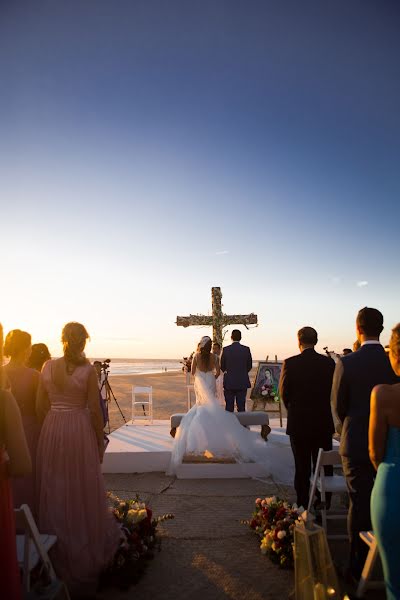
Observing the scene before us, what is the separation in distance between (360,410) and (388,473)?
1203mm

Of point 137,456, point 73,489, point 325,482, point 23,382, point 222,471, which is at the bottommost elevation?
point 222,471

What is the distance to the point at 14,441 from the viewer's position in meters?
2.27

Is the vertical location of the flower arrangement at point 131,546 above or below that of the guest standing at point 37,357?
below

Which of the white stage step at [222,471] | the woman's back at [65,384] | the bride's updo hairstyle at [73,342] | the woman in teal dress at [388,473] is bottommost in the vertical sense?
the white stage step at [222,471]

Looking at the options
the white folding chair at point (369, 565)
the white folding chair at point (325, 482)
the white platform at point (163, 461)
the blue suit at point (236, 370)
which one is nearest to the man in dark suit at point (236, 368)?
the blue suit at point (236, 370)

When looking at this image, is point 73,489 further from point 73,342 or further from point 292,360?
point 292,360

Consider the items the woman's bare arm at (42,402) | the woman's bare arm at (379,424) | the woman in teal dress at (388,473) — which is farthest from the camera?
the woman's bare arm at (42,402)

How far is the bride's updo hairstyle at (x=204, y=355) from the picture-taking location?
7.41 metres

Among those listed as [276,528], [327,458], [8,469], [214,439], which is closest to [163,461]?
[214,439]

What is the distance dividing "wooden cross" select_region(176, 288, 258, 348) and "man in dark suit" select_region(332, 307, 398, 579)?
9430 millimetres

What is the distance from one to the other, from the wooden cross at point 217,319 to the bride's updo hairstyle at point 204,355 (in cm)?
537

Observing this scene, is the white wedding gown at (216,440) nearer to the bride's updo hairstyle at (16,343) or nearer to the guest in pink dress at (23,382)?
the guest in pink dress at (23,382)

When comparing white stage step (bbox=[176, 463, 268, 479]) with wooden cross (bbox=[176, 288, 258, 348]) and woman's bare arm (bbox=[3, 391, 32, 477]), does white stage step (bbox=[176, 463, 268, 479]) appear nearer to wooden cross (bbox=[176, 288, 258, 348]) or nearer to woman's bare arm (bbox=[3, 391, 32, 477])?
woman's bare arm (bbox=[3, 391, 32, 477])

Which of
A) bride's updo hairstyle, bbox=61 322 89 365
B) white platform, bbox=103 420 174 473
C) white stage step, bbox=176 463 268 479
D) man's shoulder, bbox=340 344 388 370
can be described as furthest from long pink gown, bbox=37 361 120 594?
white platform, bbox=103 420 174 473
